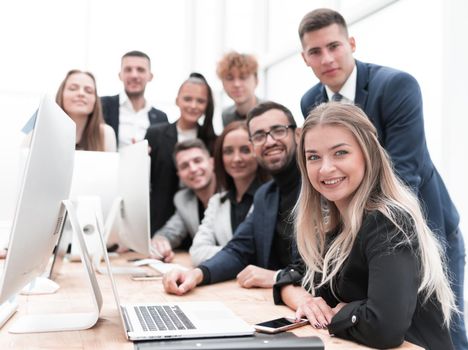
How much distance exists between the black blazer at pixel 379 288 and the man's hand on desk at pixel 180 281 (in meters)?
0.53

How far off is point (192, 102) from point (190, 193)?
65 centimetres

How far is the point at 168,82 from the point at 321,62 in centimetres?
409

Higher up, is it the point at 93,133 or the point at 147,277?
the point at 93,133

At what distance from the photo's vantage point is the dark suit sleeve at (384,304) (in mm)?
1079

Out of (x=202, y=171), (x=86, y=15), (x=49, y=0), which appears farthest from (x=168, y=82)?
(x=202, y=171)

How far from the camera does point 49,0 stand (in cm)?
550

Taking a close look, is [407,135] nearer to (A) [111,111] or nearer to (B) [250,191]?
(B) [250,191]

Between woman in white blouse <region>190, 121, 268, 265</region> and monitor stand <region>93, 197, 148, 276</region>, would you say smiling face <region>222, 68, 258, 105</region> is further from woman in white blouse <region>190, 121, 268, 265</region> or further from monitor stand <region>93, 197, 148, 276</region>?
monitor stand <region>93, 197, 148, 276</region>

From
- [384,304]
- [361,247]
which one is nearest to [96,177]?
[361,247]

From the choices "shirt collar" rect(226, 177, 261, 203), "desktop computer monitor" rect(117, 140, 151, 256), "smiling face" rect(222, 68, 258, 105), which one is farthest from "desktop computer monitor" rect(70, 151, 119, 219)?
"smiling face" rect(222, 68, 258, 105)

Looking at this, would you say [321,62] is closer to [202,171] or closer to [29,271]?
[202,171]

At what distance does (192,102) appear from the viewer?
3.19 meters

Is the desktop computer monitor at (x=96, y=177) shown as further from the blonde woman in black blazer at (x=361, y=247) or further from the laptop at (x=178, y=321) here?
the blonde woman in black blazer at (x=361, y=247)

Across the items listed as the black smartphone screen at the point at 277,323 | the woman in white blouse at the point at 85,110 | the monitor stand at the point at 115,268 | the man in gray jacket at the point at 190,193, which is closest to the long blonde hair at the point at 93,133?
the woman in white blouse at the point at 85,110
